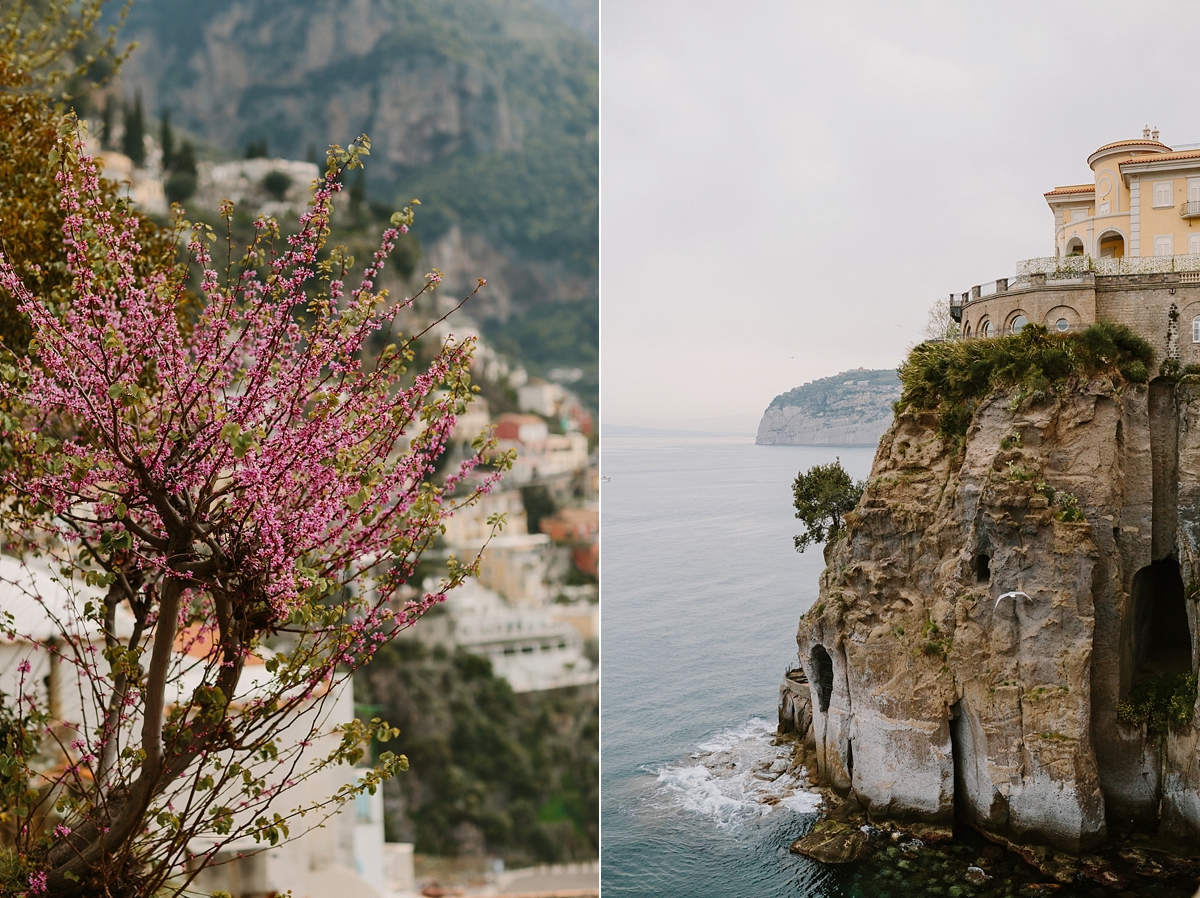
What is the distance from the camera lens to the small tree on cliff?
40.5 feet

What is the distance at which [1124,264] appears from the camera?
9.33m

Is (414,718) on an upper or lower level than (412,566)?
lower

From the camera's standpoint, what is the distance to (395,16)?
1289 centimetres

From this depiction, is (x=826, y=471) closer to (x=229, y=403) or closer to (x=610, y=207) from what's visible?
(x=229, y=403)

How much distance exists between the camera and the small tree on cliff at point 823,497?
40.5 ft

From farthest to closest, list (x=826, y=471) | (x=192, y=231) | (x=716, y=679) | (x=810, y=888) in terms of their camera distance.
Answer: (x=716, y=679), (x=826, y=471), (x=810, y=888), (x=192, y=231)

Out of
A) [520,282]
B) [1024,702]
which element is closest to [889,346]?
[520,282]

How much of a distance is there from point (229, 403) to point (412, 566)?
1.34ft

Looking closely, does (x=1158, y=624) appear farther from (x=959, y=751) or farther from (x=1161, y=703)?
(x=959, y=751)

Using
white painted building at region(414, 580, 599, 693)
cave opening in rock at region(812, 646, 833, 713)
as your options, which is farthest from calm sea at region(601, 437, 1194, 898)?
white painted building at region(414, 580, 599, 693)

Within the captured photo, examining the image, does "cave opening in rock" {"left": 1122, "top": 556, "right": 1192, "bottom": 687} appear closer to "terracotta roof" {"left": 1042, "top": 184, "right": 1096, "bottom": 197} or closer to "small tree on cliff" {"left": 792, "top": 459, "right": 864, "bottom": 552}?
"small tree on cliff" {"left": 792, "top": 459, "right": 864, "bottom": 552}

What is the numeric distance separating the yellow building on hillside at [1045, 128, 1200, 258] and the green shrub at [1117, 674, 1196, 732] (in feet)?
14.2

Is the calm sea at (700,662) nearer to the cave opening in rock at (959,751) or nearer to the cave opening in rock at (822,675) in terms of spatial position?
the cave opening in rock at (822,675)

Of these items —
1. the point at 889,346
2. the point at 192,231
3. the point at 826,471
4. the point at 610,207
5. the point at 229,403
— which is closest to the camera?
the point at 229,403
